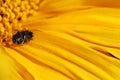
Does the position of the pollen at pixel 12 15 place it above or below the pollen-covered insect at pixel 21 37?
above

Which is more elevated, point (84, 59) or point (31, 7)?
point (31, 7)

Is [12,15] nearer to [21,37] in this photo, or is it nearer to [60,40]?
[21,37]

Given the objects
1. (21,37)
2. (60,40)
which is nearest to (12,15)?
(21,37)

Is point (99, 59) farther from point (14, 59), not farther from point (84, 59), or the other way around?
point (14, 59)

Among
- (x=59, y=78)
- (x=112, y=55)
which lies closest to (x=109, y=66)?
(x=112, y=55)
